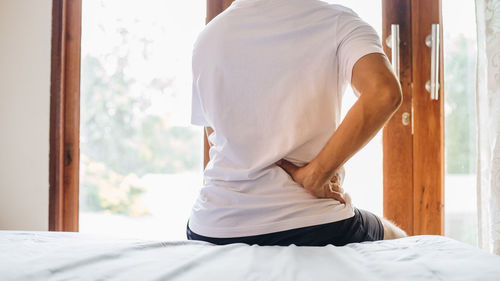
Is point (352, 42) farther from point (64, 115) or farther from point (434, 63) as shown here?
point (64, 115)

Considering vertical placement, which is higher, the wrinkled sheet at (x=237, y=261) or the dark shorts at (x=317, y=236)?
the wrinkled sheet at (x=237, y=261)

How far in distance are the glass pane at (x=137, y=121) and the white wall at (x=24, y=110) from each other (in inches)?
7.4

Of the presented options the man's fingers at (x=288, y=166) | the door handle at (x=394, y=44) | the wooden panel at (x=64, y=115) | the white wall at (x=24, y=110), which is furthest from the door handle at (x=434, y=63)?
the white wall at (x=24, y=110)

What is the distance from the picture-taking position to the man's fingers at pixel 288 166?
2.67ft

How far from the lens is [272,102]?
82 centimetres

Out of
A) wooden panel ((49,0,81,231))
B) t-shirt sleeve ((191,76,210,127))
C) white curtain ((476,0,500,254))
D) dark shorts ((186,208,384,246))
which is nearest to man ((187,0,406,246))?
dark shorts ((186,208,384,246))

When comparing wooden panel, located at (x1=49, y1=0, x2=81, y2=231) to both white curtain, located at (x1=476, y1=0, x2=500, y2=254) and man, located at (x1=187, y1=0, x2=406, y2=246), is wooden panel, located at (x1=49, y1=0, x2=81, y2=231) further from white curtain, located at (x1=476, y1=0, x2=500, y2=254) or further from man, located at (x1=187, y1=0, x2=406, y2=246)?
white curtain, located at (x1=476, y1=0, x2=500, y2=254)

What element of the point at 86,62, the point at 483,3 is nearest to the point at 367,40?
the point at 483,3

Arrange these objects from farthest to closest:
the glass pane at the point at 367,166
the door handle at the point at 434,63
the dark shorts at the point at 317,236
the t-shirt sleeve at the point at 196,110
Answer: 1. the glass pane at the point at 367,166
2. the door handle at the point at 434,63
3. the t-shirt sleeve at the point at 196,110
4. the dark shorts at the point at 317,236

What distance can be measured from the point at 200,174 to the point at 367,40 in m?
1.29

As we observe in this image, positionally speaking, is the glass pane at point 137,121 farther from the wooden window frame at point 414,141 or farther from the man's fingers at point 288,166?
the man's fingers at point 288,166

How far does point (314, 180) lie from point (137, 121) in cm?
139

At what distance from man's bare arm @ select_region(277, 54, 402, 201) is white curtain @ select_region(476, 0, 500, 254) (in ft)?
2.90

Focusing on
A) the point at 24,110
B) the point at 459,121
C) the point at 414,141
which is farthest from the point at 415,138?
the point at 24,110
